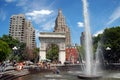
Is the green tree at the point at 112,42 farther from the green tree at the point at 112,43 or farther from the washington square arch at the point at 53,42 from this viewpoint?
the washington square arch at the point at 53,42

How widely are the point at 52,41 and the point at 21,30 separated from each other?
96.1 m

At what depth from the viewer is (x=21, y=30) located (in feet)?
515

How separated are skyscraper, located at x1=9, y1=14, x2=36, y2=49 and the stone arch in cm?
9085

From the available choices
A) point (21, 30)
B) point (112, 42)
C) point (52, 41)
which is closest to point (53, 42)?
point (52, 41)

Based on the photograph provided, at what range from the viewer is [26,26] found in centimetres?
15988

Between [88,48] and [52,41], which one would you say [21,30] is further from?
[88,48]

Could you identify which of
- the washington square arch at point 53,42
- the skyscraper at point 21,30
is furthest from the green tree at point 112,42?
the skyscraper at point 21,30

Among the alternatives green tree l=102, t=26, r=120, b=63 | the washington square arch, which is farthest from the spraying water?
the washington square arch

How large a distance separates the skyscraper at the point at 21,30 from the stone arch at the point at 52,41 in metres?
90.9

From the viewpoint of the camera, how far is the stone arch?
62144 millimetres

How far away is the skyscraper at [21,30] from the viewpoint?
156 meters

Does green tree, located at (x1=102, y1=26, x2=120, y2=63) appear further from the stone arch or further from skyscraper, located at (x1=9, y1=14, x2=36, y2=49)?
skyscraper, located at (x1=9, y1=14, x2=36, y2=49)

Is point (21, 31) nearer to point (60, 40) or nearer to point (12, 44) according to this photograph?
point (12, 44)

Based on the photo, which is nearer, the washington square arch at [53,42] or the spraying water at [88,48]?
the spraying water at [88,48]
